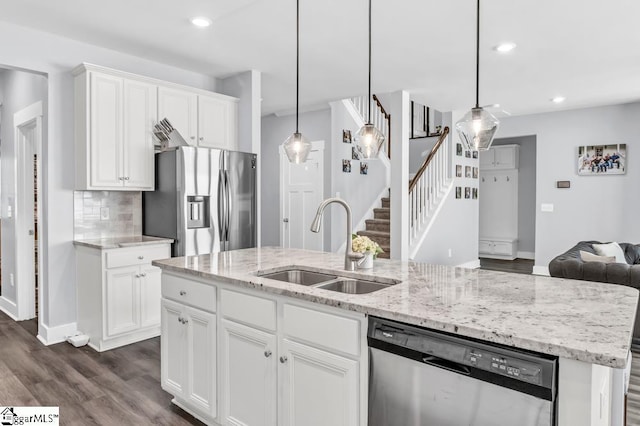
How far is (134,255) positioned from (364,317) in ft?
8.86

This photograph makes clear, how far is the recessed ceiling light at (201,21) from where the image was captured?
3.35 metres

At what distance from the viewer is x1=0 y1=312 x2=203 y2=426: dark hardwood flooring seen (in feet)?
8.28

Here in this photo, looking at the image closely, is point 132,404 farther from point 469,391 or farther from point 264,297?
point 469,391

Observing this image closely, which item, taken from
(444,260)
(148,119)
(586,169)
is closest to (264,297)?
(148,119)

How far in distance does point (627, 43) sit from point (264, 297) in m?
4.20

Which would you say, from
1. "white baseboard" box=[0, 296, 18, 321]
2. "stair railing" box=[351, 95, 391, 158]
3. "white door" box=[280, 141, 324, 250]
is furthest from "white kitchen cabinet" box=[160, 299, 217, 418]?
"stair railing" box=[351, 95, 391, 158]

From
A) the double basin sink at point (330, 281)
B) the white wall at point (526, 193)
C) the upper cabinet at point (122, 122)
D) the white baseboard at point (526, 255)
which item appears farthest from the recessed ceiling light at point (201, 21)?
the white baseboard at point (526, 255)

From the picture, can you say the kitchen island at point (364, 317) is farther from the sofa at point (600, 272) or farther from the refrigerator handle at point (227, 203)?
the sofa at point (600, 272)

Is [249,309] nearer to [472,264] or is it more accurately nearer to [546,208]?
[472,264]

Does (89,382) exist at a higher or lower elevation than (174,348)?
lower

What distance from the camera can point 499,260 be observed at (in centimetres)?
888

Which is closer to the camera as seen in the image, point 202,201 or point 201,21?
point 201,21

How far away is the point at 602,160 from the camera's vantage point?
6770 mm

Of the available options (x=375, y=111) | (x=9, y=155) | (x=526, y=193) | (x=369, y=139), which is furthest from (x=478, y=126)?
(x=526, y=193)
